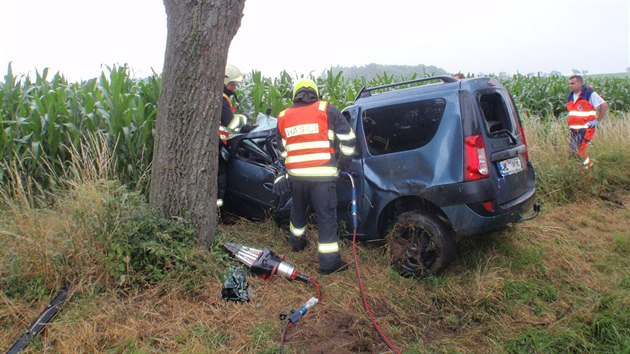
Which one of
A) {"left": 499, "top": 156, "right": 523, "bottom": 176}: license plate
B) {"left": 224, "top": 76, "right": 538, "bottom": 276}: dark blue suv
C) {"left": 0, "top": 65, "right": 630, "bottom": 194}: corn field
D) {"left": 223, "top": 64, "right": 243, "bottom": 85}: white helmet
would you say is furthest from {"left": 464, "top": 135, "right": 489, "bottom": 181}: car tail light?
{"left": 223, "top": 64, "right": 243, "bottom": 85}: white helmet

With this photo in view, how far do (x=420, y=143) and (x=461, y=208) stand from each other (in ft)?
2.18

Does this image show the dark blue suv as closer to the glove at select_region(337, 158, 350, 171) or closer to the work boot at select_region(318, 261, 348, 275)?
the glove at select_region(337, 158, 350, 171)

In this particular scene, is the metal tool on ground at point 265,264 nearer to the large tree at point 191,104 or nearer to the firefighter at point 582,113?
the large tree at point 191,104

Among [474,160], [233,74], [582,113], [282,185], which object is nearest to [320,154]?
[282,185]

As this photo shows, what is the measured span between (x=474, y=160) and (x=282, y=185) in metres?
1.78

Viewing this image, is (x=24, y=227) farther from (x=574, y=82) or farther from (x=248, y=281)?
(x=574, y=82)

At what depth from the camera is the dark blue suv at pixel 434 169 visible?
393cm

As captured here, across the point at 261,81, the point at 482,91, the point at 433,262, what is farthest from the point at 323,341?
the point at 261,81

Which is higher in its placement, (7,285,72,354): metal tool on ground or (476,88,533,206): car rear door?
(476,88,533,206): car rear door

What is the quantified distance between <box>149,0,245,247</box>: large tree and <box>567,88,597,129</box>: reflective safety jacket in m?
6.49

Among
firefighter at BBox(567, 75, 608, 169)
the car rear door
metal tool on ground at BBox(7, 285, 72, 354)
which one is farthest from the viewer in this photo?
firefighter at BBox(567, 75, 608, 169)

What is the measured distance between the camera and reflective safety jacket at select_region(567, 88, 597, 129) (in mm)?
8180

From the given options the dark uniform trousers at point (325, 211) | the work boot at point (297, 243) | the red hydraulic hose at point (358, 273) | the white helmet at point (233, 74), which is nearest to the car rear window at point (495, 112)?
the red hydraulic hose at point (358, 273)

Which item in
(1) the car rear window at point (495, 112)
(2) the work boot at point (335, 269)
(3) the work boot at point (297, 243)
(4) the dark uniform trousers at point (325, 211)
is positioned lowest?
(2) the work boot at point (335, 269)
